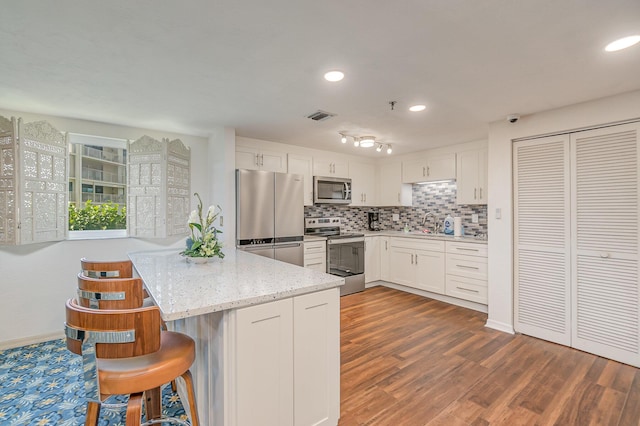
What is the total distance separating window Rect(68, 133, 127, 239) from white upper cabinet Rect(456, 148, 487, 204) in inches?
171

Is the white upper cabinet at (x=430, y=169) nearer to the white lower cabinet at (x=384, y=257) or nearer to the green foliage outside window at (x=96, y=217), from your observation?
the white lower cabinet at (x=384, y=257)

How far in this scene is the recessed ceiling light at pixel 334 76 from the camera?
6.92 ft

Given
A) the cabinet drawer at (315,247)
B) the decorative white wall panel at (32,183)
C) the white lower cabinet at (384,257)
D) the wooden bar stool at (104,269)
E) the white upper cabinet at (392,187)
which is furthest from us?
the white upper cabinet at (392,187)

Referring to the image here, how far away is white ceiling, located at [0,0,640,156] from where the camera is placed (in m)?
1.47

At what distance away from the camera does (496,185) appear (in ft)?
10.8

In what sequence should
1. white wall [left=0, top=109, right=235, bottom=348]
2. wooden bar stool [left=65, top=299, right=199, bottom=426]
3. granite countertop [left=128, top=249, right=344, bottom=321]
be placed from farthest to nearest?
white wall [left=0, top=109, right=235, bottom=348], granite countertop [left=128, top=249, right=344, bottom=321], wooden bar stool [left=65, top=299, right=199, bottom=426]

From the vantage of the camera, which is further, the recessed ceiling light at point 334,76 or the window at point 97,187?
the window at point 97,187

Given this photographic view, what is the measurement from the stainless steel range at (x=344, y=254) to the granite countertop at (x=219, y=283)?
2.07m

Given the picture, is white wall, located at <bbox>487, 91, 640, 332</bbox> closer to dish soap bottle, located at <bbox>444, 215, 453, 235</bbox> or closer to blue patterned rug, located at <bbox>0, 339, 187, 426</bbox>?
dish soap bottle, located at <bbox>444, 215, 453, 235</bbox>

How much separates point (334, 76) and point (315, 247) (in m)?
2.57

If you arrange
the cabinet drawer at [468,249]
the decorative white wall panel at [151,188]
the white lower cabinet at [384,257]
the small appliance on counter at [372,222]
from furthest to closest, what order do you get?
the small appliance on counter at [372,222] < the white lower cabinet at [384,257] < the cabinet drawer at [468,249] < the decorative white wall panel at [151,188]

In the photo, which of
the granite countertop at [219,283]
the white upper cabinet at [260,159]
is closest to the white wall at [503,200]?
the granite countertop at [219,283]

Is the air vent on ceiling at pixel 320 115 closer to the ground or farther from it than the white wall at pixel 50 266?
farther from it

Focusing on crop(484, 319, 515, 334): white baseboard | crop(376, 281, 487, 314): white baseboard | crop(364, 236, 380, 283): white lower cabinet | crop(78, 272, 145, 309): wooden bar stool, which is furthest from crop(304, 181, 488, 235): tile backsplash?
crop(78, 272, 145, 309): wooden bar stool
